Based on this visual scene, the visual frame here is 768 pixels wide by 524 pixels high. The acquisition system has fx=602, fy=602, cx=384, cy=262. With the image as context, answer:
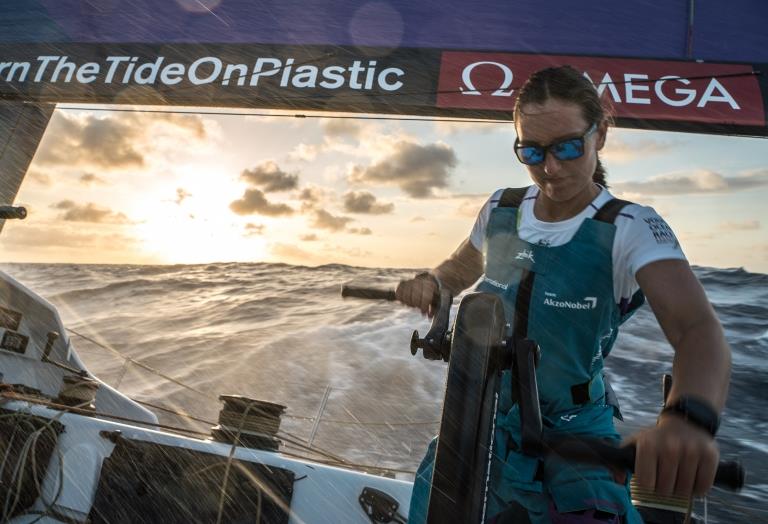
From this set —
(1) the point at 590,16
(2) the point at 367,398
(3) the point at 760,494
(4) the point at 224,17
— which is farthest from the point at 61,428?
(2) the point at 367,398

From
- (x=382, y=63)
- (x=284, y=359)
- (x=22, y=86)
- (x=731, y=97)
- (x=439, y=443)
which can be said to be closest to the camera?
(x=439, y=443)

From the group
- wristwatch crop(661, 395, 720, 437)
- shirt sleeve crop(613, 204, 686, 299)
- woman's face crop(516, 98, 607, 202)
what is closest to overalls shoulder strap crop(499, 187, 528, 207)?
woman's face crop(516, 98, 607, 202)

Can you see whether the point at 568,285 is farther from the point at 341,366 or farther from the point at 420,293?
the point at 341,366

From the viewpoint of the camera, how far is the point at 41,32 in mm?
4586

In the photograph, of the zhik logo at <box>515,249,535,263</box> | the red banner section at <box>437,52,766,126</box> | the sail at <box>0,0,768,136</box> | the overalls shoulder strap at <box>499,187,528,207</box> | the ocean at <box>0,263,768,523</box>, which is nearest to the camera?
the zhik logo at <box>515,249,535,263</box>

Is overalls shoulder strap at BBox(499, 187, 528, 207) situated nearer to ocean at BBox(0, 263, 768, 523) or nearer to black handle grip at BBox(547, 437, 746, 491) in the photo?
black handle grip at BBox(547, 437, 746, 491)

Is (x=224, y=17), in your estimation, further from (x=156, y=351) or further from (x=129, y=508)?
(x=156, y=351)

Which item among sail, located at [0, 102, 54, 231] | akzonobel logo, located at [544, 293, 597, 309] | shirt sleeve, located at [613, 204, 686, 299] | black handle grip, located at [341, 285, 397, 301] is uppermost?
sail, located at [0, 102, 54, 231]

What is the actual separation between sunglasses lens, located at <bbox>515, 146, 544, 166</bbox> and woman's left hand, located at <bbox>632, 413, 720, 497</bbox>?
697 mm

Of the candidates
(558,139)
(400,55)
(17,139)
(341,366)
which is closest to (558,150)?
(558,139)

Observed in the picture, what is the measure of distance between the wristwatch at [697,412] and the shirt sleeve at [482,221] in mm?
824

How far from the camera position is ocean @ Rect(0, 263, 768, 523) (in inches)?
302

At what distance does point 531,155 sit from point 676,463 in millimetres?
733

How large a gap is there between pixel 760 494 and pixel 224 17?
22.0 feet
